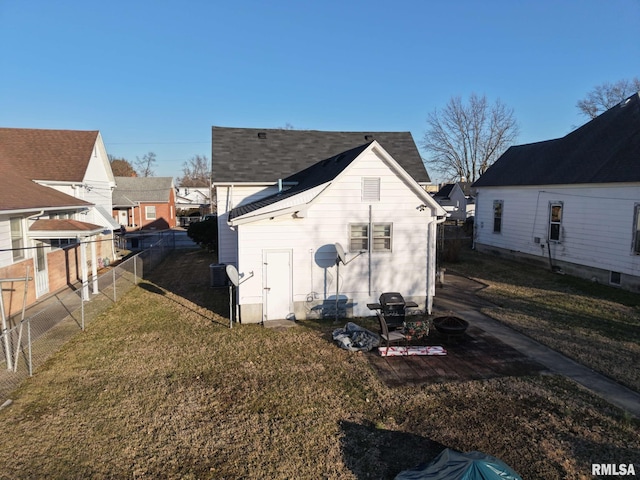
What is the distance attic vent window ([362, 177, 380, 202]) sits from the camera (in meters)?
11.4

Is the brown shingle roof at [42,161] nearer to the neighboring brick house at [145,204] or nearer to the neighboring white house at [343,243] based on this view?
the neighboring white house at [343,243]

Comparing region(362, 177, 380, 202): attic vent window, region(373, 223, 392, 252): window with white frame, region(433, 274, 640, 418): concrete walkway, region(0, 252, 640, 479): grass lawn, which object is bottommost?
region(0, 252, 640, 479): grass lawn

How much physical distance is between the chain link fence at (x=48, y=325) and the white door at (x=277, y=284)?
511 centimetres

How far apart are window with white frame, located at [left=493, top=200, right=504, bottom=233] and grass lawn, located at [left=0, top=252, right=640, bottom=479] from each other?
17188 millimetres

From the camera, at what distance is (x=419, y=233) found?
11.9 metres

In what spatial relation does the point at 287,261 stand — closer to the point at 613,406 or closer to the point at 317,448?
the point at 317,448

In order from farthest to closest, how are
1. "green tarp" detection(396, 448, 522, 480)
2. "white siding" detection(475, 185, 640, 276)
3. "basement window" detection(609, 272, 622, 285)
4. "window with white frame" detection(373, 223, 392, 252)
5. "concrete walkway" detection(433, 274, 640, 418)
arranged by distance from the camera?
1. "basement window" detection(609, 272, 622, 285)
2. "white siding" detection(475, 185, 640, 276)
3. "window with white frame" detection(373, 223, 392, 252)
4. "concrete walkway" detection(433, 274, 640, 418)
5. "green tarp" detection(396, 448, 522, 480)

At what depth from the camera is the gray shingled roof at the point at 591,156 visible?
1548cm

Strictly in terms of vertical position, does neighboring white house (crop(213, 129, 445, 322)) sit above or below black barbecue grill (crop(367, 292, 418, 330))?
above

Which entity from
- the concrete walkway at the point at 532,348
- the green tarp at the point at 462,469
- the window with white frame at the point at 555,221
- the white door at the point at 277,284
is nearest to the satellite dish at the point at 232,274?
the white door at the point at 277,284

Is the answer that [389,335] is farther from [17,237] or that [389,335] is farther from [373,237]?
[17,237]

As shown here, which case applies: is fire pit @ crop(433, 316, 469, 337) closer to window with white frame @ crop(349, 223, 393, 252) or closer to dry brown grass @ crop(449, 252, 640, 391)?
dry brown grass @ crop(449, 252, 640, 391)

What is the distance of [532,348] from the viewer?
930 cm

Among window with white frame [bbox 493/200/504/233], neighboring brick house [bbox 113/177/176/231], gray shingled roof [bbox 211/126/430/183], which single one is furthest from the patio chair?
neighboring brick house [bbox 113/177/176/231]
